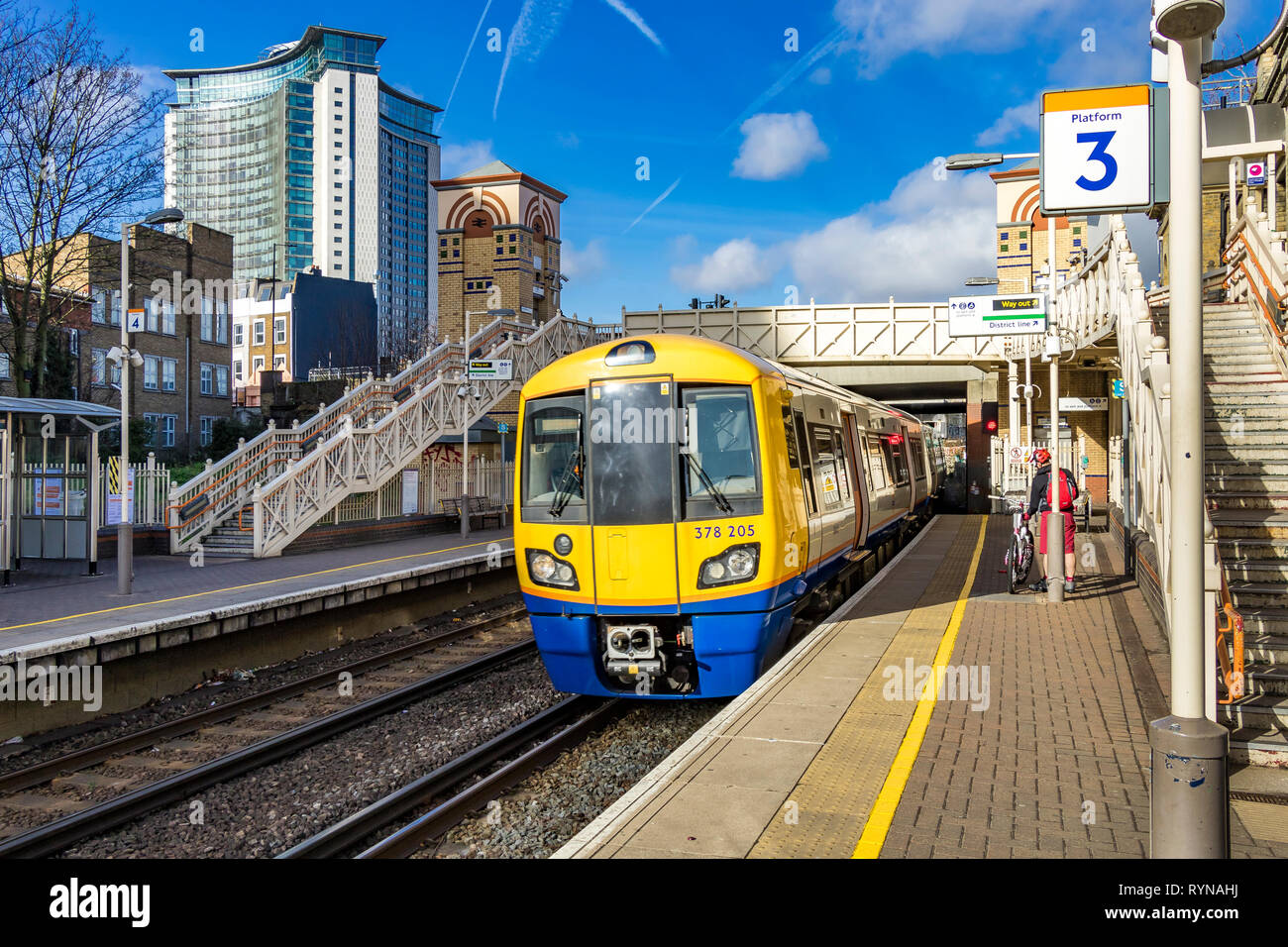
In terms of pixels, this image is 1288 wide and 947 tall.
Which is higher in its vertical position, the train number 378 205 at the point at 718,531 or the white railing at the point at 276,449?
the white railing at the point at 276,449

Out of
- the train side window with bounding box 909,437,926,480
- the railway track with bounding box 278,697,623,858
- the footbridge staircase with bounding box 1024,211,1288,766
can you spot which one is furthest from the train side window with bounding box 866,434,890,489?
the railway track with bounding box 278,697,623,858

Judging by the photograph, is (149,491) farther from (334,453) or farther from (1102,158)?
(1102,158)

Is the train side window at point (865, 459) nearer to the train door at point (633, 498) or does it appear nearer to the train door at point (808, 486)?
the train door at point (808, 486)

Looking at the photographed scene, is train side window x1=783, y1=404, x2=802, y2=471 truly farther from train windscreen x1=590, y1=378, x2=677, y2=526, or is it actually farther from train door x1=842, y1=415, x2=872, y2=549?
train door x1=842, y1=415, x2=872, y2=549

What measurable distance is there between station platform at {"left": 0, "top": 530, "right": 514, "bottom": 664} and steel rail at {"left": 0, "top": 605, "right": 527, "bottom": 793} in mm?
1163

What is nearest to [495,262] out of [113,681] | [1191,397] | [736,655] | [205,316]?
[205,316]

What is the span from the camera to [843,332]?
92.0ft

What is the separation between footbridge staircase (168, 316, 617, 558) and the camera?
18.1 metres

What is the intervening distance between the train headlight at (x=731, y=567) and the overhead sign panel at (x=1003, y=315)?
624 cm

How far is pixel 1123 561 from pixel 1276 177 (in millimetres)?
10062

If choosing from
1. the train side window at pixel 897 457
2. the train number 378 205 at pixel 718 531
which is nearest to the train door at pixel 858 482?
the train side window at pixel 897 457

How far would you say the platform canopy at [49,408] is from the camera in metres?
13.9

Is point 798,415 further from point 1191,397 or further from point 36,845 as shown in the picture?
point 36,845
